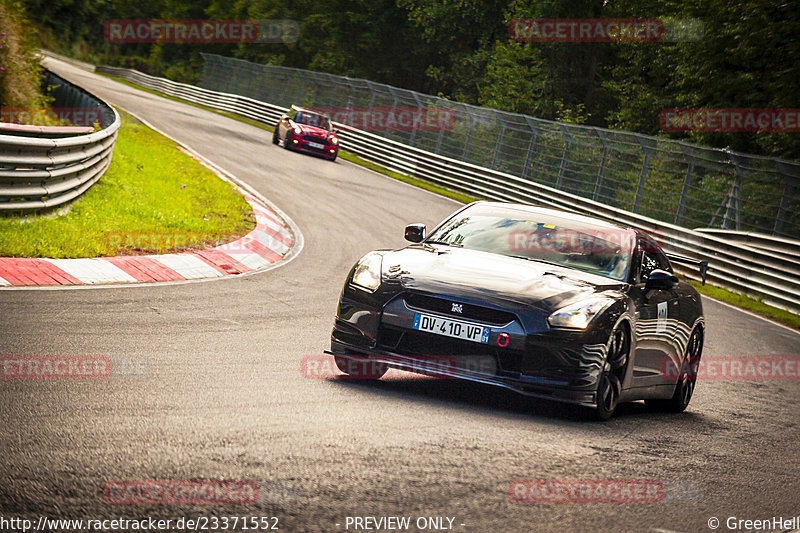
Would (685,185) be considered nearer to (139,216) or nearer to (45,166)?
(139,216)

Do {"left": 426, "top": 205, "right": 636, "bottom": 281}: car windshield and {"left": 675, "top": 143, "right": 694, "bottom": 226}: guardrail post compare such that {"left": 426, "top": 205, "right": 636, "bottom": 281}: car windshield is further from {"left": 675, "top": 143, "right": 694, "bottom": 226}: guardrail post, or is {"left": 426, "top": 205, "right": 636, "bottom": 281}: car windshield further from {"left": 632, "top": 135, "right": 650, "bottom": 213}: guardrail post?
{"left": 632, "top": 135, "right": 650, "bottom": 213}: guardrail post

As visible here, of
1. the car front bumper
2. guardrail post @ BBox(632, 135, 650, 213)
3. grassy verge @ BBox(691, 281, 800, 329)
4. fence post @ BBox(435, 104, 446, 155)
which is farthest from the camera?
fence post @ BBox(435, 104, 446, 155)

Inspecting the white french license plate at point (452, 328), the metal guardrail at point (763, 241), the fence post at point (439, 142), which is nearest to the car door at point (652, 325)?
the white french license plate at point (452, 328)

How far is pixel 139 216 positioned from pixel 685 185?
13109 mm

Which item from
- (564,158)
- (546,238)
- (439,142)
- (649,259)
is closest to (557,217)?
(546,238)

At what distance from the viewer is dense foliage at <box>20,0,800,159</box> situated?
91.8ft

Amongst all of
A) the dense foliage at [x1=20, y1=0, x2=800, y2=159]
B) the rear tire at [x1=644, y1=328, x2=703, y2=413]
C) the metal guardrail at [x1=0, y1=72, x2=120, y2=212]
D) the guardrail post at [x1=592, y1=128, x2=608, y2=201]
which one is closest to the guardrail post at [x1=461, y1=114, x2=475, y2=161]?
the guardrail post at [x1=592, y1=128, x2=608, y2=201]

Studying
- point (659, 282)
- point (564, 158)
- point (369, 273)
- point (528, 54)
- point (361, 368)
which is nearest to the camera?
point (369, 273)

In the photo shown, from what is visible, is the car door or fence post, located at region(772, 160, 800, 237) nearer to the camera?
the car door

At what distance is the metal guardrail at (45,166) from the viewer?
11070 millimetres

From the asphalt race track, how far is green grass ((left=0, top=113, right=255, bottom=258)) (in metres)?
1.81

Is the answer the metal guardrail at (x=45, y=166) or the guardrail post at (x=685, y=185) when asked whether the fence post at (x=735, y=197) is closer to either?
the guardrail post at (x=685, y=185)

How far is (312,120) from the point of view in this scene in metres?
34.6

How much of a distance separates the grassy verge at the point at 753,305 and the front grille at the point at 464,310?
11.9 m
